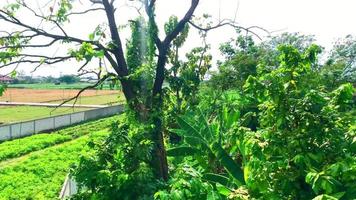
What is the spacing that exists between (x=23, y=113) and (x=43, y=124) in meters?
12.2

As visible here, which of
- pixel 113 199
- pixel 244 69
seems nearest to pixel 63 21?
pixel 113 199

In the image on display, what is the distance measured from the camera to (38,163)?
54.3 feet

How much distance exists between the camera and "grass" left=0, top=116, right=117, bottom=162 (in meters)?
18.6

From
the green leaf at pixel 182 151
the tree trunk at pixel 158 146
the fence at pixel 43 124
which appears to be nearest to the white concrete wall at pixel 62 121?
the fence at pixel 43 124

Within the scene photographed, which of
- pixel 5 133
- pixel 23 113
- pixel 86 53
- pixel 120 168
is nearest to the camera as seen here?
pixel 86 53

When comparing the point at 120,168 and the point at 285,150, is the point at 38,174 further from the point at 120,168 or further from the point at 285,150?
the point at 285,150

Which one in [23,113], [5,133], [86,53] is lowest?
[23,113]

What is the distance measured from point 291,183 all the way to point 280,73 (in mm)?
1137

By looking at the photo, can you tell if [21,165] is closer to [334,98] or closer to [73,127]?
[73,127]

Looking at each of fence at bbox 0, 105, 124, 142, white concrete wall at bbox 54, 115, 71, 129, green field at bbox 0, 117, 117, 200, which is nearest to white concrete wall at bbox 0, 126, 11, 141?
fence at bbox 0, 105, 124, 142

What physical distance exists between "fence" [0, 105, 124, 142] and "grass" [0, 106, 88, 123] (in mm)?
2002

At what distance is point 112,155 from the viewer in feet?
17.3

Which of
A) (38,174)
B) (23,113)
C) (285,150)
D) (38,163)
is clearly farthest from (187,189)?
(23,113)

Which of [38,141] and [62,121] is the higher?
[62,121]
